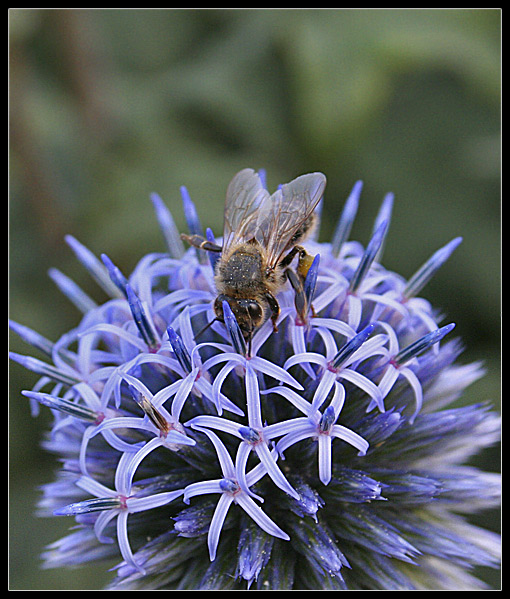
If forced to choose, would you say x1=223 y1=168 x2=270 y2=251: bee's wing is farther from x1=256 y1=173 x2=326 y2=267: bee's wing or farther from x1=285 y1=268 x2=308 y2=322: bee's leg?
x1=285 y1=268 x2=308 y2=322: bee's leg

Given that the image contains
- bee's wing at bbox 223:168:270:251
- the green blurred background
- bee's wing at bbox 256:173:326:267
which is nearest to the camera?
bee's wing at bbox 256:173:326:267

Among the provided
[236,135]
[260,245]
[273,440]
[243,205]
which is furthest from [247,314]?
[236,135]

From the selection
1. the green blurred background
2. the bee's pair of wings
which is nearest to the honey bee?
the bee's pair of wings

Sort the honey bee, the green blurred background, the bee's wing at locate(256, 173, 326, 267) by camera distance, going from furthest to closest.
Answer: the green blurred background → the bee's wing at locate(256, 173, 326, 267) → the honey bee

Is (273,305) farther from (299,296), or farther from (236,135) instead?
(236,135)

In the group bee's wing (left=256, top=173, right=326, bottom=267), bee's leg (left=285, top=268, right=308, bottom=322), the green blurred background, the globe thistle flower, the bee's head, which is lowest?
the globe thistle flower

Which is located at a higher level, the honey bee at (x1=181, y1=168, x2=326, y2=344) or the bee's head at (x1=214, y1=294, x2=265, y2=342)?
the honey bee at (x1=181, y1=168, x2=326, y2=344)

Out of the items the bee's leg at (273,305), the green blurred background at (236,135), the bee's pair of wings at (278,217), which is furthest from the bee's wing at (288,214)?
the green blurred background at (236,135)

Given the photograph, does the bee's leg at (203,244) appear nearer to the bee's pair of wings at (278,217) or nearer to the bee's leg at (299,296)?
the bee's pair of wings at (278,217)
